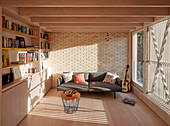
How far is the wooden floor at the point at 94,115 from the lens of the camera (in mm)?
3090

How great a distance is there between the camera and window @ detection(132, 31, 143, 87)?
505cm

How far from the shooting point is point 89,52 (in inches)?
235

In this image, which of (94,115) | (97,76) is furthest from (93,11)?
(97,76)

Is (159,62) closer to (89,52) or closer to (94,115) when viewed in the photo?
(94,115)

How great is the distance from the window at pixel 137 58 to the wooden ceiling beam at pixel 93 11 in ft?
6.91

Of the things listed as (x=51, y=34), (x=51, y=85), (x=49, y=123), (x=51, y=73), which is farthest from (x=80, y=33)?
(x=49, y=123)

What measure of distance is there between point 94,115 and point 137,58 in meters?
3.18

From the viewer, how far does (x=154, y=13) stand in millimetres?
3049

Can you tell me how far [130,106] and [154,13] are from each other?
8.97 feet

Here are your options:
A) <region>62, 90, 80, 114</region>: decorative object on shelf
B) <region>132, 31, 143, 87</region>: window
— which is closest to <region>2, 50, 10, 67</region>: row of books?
<region>62, 90, 80, 114</region>: decorative object on shelf

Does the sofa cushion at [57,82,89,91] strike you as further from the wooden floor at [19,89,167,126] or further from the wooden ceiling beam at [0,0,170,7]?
the wooden ceiling beam at [0,0,170,7]

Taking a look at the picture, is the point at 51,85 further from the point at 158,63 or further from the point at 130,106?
the point at 158,63

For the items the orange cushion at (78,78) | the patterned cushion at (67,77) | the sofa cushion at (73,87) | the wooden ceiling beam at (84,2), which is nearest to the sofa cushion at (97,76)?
the orange cushion at (78,78)

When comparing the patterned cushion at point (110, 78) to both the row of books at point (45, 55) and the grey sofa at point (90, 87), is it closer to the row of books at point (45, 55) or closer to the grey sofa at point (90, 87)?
the grey sofa at point (90, 87)
